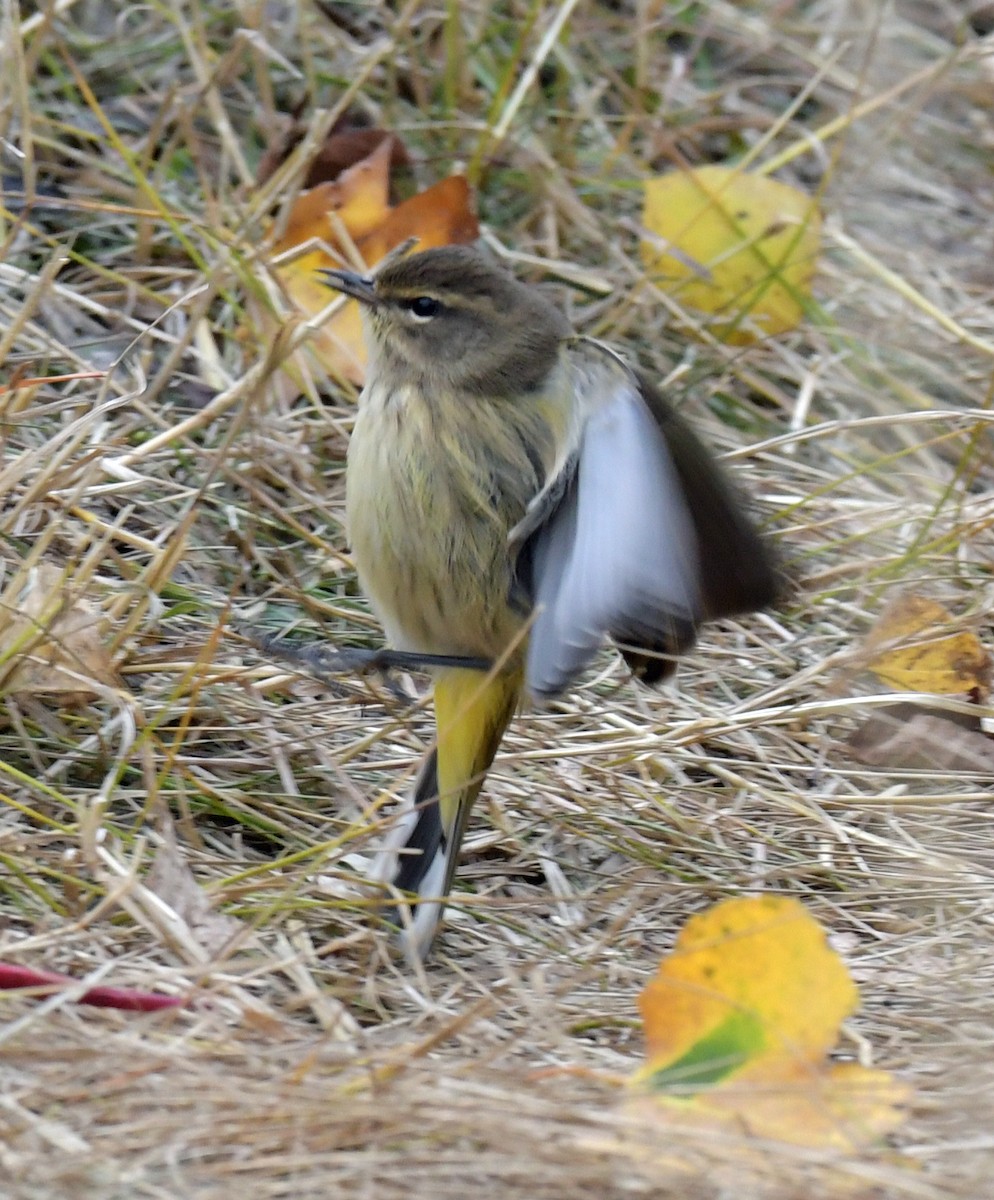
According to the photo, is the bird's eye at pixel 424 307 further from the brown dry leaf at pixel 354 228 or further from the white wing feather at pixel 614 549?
the brown dry leaf at pixel 354 228

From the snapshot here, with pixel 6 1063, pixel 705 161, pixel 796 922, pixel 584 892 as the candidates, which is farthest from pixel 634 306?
pixel 6 1063

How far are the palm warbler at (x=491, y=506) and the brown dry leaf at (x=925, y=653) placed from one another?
65cm

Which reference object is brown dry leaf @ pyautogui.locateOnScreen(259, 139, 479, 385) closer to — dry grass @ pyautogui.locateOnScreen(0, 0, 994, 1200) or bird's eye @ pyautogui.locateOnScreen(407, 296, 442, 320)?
dry grass @ pyautogui.locateOnScreen(0, 0, 994, 1200)

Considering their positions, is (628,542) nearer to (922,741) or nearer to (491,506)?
(491,506)

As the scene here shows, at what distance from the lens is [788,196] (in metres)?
4.89

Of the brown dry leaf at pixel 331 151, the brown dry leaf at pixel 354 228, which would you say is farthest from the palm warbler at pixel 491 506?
the brown dry leaf at pixel 331 151

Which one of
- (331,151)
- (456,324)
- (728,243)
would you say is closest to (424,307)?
(456,324)

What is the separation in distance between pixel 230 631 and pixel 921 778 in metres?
1.46

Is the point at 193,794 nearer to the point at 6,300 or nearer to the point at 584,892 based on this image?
the point at 584,892

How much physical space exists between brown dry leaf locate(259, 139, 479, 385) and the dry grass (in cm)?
13

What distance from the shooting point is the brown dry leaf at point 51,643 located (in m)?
2.89

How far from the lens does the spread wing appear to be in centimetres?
258

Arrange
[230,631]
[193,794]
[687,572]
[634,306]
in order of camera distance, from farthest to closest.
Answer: [634,306], [230,631], [193,794], [687,572]

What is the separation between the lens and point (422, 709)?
3479mm
